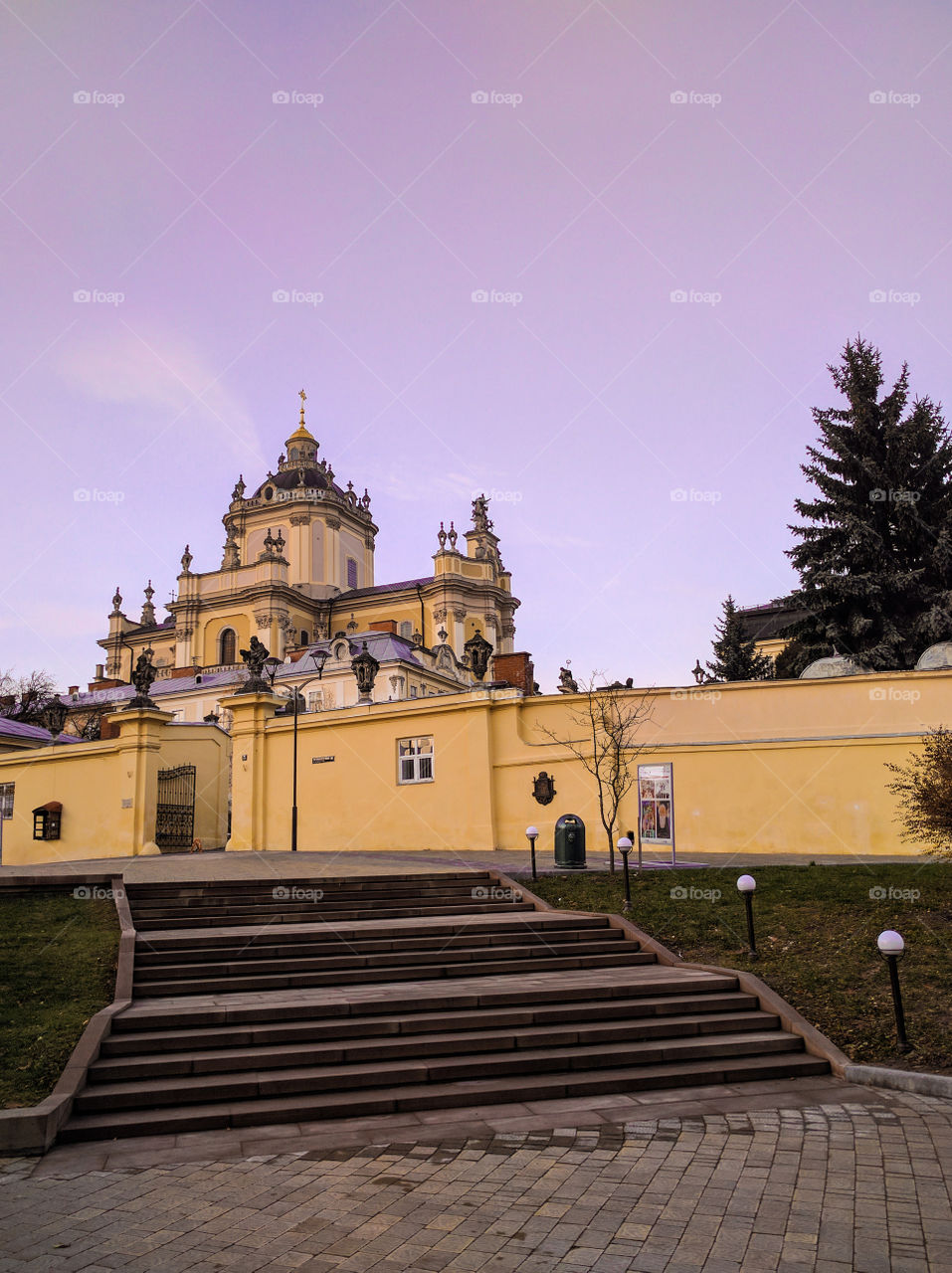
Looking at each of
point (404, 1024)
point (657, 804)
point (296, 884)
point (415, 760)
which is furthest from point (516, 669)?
point (404, 1024)

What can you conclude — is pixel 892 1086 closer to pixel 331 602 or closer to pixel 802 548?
pixel 802 548

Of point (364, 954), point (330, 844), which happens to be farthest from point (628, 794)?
point (364, 954)

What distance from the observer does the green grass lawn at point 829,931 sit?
9125 millimetres

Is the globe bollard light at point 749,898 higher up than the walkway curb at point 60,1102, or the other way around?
the globe bollard light at point 749,898

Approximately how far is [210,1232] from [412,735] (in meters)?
17.7

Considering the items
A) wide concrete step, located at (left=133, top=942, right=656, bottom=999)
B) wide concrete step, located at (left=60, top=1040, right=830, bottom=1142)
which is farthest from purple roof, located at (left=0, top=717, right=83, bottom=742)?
wide concrete step, located at (left=60, top=1040, right=830, bottom=1142)

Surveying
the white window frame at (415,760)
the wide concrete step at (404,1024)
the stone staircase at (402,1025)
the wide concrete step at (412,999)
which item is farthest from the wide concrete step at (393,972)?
the white window frame at (415,760)

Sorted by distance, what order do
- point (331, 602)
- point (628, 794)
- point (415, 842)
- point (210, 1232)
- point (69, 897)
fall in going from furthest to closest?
point (331, 602) → point (415, 842) → point (628, 794) → point (69, 897) → point (210, 1232)

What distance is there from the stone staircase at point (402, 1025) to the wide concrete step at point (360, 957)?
2 cm

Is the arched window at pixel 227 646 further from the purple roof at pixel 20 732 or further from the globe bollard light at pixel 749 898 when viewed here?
the globe bollard light at pixel 749 898

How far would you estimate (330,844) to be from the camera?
23.9 m

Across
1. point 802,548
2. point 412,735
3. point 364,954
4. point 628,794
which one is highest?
point 802,548

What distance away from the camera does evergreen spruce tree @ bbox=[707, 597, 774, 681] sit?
42750 millimetres

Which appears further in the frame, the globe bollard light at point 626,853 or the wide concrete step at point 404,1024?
the globe bollard light at point 626,853
